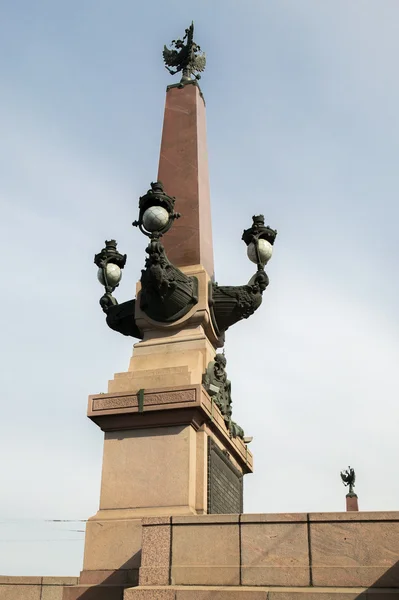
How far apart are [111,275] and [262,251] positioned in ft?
9.42

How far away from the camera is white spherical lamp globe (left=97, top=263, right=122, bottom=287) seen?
14062mm

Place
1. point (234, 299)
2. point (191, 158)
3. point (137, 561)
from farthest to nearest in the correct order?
point (191, 158) < point (234, 299) < point (137, 561)

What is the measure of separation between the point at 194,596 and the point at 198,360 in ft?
14.5

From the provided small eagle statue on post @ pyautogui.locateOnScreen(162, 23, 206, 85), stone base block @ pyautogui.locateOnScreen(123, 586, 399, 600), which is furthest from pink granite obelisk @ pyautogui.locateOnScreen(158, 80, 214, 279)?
stone base block @ pyautogui.locateOnScreen(123, 586, 399, 600)

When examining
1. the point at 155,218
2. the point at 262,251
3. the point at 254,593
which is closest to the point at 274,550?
the point at 254,593

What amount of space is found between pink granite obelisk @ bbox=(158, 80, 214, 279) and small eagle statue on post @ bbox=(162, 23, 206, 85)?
663 mm

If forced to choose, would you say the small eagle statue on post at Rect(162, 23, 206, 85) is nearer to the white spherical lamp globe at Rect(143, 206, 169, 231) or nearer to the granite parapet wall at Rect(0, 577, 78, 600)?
the white spherical lamp globe at Rect(143, 206, 169, 231)

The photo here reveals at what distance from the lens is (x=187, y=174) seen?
50.0 feet

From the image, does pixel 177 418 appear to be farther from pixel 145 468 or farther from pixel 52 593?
pixel 52 593

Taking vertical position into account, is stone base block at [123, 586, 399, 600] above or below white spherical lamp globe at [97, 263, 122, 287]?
below

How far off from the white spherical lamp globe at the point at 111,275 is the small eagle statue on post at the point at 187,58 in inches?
203

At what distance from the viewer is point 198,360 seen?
12.5 metres

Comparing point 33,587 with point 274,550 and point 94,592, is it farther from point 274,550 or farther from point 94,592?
point 274,550

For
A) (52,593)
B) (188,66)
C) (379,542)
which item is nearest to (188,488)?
(379,542)
